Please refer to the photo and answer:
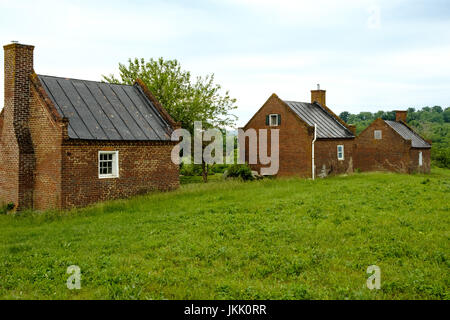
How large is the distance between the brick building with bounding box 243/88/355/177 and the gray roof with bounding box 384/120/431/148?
406 inches

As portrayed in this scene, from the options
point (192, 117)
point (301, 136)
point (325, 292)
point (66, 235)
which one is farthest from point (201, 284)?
point (192, 117)

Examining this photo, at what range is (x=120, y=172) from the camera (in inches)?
846

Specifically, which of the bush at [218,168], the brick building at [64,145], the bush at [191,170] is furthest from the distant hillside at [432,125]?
the brick building at [64,145]

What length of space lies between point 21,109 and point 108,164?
16.7 ft

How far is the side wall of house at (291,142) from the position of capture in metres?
31.8

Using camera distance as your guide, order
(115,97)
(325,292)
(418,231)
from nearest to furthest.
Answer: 1. (325,292)
2. (418,231)
3. (115,97)

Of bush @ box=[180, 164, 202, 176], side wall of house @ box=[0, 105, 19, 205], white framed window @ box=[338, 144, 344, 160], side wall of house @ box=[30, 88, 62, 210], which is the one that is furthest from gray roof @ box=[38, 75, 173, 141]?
bush @ box=[180, 164, 202, 176]

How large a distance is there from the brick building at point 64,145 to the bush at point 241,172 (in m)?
10.4

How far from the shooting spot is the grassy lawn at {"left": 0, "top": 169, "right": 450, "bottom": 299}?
332 inches

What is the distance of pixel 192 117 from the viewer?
37.5 m

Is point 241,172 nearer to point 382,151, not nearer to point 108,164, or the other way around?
point 108,164
